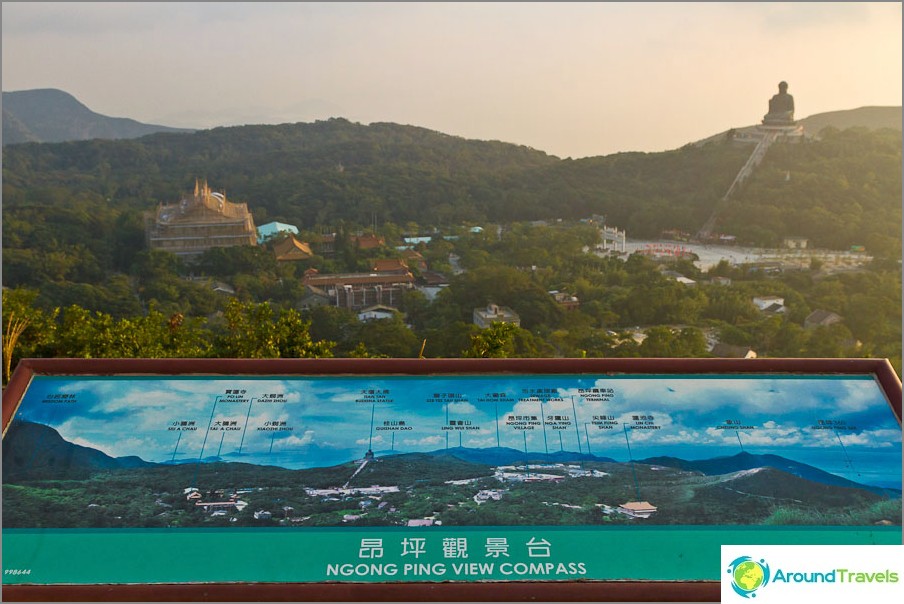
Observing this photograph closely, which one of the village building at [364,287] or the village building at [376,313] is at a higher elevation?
the village building at [364,287]

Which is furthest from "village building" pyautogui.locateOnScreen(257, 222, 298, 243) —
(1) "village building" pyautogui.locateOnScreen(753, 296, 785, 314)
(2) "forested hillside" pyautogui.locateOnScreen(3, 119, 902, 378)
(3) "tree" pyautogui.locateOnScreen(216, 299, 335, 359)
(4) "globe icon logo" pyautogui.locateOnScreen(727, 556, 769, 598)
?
(4) "globe icon logo" pyautogui.locateOnScreen(727, 556, 769, 598)

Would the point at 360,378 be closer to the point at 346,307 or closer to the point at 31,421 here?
the point at 31,421

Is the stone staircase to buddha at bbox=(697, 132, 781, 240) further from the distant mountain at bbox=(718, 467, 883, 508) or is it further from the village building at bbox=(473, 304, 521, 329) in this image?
the distant mountain at bbox=(718, 467, 883, 508)

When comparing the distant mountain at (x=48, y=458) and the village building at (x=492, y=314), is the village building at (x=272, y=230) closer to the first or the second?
the village building at (x=492, y=314)

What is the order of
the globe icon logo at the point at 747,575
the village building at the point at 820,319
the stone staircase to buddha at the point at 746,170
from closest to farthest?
1. the globe icon logo at the point at 747,575
2. the village building at the point at 820,319
3. the stone staircase to buddha at the point at 746,170

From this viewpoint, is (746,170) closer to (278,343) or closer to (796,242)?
(796,242)

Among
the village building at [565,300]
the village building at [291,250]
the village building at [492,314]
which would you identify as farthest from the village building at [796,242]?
the village building at [291,250]

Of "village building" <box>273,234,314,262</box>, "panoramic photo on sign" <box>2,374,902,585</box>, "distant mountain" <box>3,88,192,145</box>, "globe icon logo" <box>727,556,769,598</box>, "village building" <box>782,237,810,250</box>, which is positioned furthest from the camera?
"distant mountain" <box>3,88,192,145</box>

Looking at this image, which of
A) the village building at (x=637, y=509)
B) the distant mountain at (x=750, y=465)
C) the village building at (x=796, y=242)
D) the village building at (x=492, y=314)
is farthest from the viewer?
the village building at (x=796, y=242)
